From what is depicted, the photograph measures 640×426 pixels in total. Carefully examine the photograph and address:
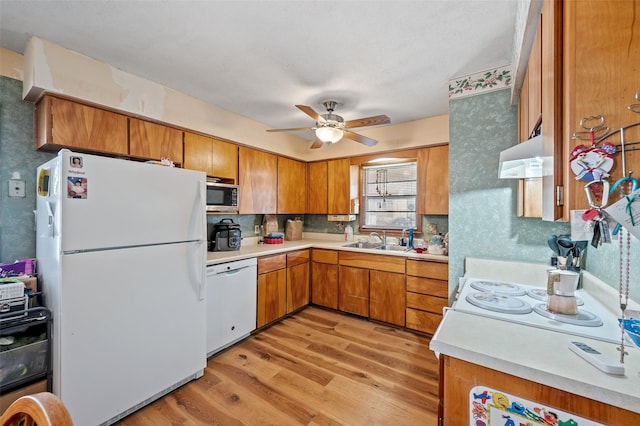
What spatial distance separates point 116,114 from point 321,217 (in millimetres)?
2814

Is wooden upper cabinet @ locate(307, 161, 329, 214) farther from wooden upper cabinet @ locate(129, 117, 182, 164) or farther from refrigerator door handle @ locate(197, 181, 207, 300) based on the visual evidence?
refrigerator door handle @ locate(197, 181, 207, 300)

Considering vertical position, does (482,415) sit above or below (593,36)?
below

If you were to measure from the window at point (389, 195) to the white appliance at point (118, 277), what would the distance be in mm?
2437

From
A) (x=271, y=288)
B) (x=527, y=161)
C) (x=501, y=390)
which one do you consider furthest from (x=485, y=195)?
(x=271, y=288)

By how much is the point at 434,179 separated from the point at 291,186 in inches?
75.2

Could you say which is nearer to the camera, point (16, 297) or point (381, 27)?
point (16, 297)

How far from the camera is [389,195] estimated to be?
3672 millimetres

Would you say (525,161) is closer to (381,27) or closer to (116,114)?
(381,27)

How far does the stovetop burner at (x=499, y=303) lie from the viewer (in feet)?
4.04

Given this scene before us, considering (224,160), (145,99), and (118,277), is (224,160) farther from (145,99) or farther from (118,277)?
(118,277)

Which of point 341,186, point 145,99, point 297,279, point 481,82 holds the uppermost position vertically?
point 481,82

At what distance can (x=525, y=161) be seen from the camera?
3.77 feet

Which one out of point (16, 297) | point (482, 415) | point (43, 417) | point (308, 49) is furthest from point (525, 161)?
point (16, 297)

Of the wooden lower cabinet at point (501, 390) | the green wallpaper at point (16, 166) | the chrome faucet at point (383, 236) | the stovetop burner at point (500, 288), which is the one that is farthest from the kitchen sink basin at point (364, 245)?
the green wallpaper at point (16, 166)
